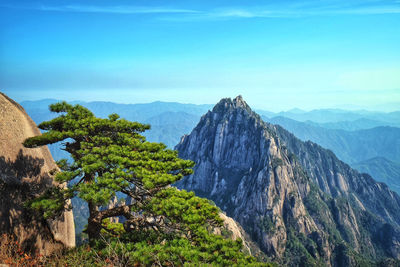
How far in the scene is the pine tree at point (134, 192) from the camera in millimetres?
13320

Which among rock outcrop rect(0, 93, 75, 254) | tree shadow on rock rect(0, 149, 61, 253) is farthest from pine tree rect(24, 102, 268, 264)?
tree shadow on rock rect(0, 149, 61, 253)

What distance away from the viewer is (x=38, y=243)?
635 inches

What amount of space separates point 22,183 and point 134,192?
657 centimetres

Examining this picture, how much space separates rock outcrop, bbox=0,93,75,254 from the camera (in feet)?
49.1

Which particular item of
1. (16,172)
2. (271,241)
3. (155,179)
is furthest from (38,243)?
(271,241)

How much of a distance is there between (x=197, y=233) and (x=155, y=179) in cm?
379

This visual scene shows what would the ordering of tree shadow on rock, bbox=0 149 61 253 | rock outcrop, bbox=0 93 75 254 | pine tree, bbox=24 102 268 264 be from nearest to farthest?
pine tree, bbox=24 102 268 264, tree shadow on rock, bbox=0 149 61 253, rock outcrop, bbox=0 93 75 254

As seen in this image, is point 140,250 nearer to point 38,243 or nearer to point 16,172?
point 38,243

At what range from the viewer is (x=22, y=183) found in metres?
15.6

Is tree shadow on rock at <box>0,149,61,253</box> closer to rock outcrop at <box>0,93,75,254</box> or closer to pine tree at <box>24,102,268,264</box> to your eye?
rock outcrop at <box>0,93,75,254</box>

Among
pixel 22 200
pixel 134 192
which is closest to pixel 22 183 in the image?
pixel 22 200

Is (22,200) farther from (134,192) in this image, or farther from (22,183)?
(134,192)

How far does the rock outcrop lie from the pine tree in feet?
4.64

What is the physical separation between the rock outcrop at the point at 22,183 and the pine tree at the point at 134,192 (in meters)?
1.41
